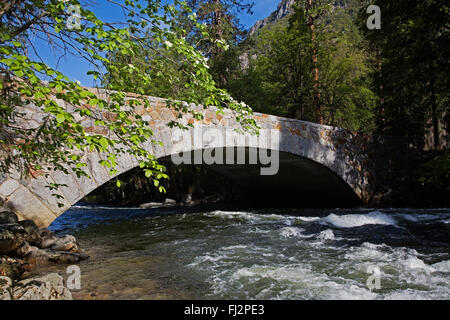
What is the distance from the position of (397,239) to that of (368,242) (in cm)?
65

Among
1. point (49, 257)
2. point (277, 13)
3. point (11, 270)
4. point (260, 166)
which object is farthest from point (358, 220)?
point (277, 13)

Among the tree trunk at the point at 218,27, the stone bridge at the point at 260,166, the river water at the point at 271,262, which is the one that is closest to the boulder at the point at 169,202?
the stone bridge at the point at 260,166

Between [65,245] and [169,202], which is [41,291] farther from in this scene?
[169,202]

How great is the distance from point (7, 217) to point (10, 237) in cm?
52

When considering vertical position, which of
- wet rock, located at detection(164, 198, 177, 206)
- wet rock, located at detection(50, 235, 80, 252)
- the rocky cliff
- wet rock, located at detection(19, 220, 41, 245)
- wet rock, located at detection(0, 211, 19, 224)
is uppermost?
the rocky cliff

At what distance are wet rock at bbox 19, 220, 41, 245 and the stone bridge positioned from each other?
0.36 meters

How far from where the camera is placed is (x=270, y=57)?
1341 cm

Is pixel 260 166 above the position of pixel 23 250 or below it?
above

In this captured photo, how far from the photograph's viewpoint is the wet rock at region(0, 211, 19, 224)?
11.2ft

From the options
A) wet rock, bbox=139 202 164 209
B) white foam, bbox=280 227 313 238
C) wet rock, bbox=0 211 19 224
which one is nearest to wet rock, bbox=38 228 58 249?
wet rock, bbox=0 211 19 224

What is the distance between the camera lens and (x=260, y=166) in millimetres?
9383

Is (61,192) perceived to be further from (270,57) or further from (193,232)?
(270,57)

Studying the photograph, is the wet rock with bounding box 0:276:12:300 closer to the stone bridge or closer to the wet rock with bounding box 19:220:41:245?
the wet rock with bounding box 19:220:41:245
